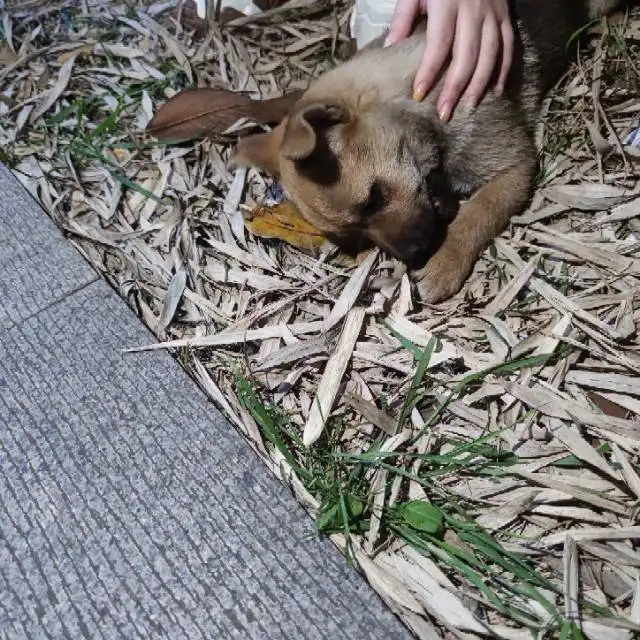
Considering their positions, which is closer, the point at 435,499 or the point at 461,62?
the point at 435,499

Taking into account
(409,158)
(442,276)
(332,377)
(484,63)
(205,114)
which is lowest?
(332,377)

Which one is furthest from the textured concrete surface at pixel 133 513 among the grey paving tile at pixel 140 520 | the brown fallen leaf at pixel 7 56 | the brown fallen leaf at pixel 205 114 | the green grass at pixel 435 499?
the brown fallen leaf at pixel 7 56

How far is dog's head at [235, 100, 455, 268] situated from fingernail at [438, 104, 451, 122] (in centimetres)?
5

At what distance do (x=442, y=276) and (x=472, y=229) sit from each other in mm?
265

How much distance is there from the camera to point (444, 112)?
113 inches

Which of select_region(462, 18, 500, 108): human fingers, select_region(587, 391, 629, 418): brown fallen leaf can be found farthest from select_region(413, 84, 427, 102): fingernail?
select_region(587, 391, 629, 418): brown fallen leaf

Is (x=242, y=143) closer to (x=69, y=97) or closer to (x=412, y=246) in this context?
(x=412, y=246)

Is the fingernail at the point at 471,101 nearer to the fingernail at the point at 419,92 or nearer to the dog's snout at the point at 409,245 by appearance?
the fingernail at the point at 419,92

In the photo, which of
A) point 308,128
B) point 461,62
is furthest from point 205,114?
point 461,62

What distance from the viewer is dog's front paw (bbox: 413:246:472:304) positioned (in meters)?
2.81

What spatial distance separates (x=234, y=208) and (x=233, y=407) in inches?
39.5

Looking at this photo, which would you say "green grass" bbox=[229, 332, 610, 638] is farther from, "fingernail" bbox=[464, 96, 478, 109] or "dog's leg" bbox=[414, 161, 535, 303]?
"fingernail" bbox=[464, 96, 478, 109]

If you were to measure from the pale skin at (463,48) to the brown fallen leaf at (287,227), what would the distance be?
2.24 feet

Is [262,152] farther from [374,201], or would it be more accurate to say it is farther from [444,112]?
[444,112]
